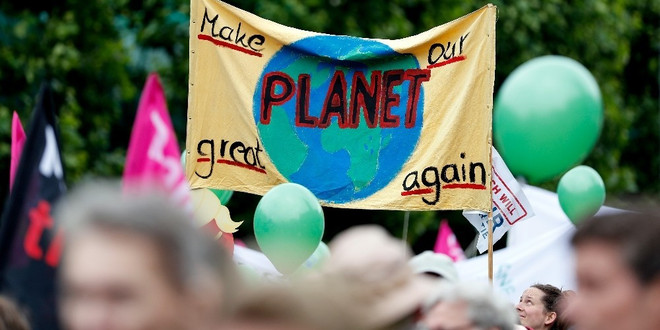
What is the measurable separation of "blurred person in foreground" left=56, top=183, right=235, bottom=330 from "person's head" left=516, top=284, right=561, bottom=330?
3.83m

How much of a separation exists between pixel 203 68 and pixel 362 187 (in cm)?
111

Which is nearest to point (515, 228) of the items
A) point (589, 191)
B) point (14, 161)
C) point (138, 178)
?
point (589, 191)

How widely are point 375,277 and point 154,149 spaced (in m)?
1.17

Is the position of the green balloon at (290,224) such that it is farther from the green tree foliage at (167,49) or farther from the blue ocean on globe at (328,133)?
the green tree foliage at (167,49)

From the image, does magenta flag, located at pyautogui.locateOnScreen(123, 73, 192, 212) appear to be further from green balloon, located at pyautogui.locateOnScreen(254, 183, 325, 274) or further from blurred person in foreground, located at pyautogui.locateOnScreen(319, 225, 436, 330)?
green balloon, located at pyautogui.locateOnScreen(254, 183, 325, 274)

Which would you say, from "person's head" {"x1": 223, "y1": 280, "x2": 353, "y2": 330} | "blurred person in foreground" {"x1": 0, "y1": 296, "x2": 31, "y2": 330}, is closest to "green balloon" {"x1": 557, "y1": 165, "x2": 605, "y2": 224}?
"blurred person in foreground" {"x1": 0, "y1": 296, "x2": 31, "y2": 330}

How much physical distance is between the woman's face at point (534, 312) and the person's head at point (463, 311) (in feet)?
9.96

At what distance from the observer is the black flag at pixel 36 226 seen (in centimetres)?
346

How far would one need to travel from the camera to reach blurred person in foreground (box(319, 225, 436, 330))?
2648mm

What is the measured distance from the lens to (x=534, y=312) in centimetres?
609

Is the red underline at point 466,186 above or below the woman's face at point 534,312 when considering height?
above

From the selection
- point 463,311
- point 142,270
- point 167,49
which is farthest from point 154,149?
point 167,49

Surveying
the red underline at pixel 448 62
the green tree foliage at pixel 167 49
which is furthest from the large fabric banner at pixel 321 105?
the green tree foliage at pixel 167 49

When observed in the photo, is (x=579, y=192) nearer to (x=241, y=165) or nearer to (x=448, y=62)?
(x=448, y=62)
